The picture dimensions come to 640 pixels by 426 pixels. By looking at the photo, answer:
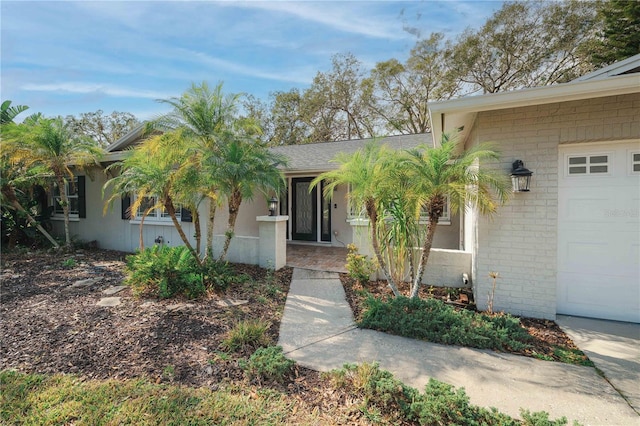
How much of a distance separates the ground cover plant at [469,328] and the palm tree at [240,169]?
301cm

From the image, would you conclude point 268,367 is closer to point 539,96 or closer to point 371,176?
point 371,176

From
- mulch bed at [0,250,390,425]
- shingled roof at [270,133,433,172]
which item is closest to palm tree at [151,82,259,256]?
mulch bed at [0,250,390,425]

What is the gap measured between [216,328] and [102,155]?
7.51 m

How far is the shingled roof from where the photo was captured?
28.6 feet

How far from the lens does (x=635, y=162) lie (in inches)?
158

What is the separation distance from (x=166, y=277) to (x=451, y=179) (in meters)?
5.03

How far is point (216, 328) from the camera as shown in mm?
4004

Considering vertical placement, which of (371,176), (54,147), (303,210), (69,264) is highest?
(54,147)

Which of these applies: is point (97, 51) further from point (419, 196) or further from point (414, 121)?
point (414, 121)

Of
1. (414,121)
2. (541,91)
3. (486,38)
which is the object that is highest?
(486,38)

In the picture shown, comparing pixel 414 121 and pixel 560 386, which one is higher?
pixel 414 121

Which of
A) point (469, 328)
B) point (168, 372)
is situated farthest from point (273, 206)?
point (469, 328)

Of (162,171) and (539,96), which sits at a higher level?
(539,96)

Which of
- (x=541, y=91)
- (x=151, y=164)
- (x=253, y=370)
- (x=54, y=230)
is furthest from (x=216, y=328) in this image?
(x=54, y=230)
